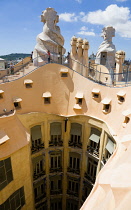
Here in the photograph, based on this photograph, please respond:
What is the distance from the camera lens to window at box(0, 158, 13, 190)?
43.2 ft

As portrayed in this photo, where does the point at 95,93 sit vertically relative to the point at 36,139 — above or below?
above

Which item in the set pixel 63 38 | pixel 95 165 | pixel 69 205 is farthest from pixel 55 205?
pixel 63 38

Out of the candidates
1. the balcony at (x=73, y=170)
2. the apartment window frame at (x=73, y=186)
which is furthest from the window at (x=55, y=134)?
the apartment window frame at (x=73, y=186)

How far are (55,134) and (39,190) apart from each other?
301 inches

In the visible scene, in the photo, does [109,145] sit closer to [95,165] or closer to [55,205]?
[95,165]

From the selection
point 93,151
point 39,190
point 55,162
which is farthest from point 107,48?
point 39,190

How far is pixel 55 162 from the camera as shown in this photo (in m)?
21.3

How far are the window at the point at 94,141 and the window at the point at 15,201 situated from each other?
826 centimetres

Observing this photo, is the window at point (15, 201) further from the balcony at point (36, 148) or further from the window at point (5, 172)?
the balcony at point (36, 148)

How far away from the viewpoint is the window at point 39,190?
20.4 m

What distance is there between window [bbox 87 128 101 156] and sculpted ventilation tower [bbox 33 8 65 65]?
11.4 meters

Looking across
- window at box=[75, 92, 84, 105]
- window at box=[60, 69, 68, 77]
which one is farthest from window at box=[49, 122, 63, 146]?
window at box=[60, 69, 68, 77]

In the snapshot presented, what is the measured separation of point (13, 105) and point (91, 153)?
10148 mm

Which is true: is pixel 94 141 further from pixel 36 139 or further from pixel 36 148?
pixel 36 148
